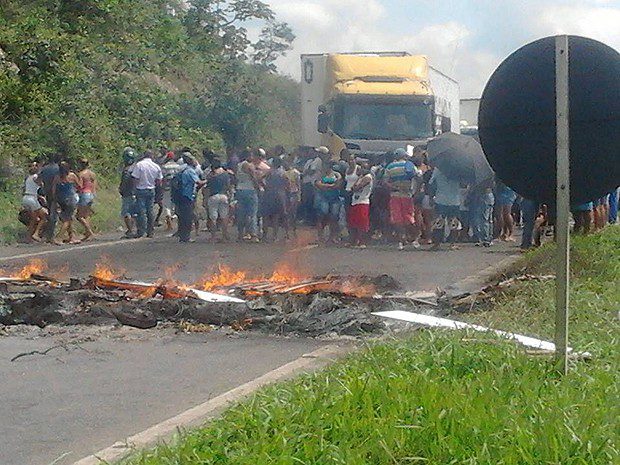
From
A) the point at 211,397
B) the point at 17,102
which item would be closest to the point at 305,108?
the point at 17,102

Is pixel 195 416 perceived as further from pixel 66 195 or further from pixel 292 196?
pixel 292 196

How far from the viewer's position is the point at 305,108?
28.4 metres

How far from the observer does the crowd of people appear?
2005cm

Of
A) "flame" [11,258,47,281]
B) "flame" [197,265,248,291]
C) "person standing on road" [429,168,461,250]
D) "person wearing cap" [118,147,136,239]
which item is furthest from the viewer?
"person wearing cap" [118,147,136,239]

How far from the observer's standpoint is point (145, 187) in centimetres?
2211

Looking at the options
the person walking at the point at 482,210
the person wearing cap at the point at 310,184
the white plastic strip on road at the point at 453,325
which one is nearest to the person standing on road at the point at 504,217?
the person walking at the point at 482,210

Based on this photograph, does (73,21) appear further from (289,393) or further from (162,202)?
(289,393)

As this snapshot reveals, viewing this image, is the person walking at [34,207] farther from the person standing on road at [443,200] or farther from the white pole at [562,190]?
the white pole at [562,190]

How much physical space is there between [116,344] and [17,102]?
19267 mm

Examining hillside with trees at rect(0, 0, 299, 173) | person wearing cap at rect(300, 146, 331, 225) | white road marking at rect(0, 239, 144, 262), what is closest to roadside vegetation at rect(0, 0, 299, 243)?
hillside with trees at rect(0, 0, 299, 173)

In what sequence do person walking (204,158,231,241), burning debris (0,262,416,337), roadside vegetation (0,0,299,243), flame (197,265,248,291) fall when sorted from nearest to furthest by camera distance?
1. burning debris (0,262,416,337)
2. flame (197,265,248,291)
3. person walking (204,158,231,241)
4. roadside vegetation (0,0,299,243)

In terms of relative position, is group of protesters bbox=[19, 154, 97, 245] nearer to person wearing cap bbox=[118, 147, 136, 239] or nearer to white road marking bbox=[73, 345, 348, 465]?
person wearing cap bbox=[118, 147, 136, 239]

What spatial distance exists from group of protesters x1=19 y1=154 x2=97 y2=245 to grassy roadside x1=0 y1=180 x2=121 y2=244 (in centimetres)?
55

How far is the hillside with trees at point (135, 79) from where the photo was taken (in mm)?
28562
